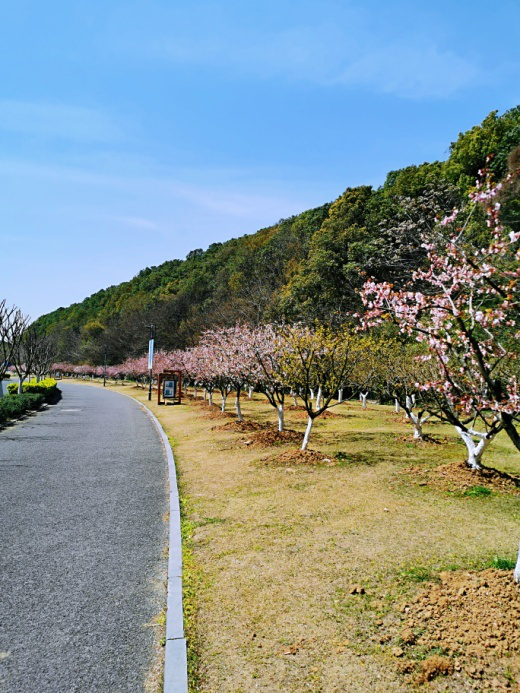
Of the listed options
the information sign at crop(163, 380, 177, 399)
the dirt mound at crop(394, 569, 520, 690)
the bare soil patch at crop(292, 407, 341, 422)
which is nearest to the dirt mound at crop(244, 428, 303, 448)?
the bare soil patch at crop(292, 407, 341, 422)

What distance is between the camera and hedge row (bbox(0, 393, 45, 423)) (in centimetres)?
2028

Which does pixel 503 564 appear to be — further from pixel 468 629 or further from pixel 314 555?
pixel 314 555

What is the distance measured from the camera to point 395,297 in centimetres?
637

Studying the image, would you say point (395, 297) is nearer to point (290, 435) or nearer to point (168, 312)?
point (290, 435)

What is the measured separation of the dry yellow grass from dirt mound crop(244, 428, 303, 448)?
1.91 meters

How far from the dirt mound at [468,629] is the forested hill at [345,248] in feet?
36.9

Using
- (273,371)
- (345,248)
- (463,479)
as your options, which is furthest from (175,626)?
(345,248)

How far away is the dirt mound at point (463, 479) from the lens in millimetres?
9484

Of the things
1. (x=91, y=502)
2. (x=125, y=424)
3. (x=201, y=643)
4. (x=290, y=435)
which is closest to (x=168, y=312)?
(x=125, y=424)

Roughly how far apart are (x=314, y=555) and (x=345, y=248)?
31367 mm

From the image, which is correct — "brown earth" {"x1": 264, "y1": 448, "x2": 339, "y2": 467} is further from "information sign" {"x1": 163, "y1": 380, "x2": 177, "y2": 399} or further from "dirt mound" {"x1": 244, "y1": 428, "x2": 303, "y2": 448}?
"information sign" {"x1": 163, "y1": 380, "x2": 177, "y2": 399}

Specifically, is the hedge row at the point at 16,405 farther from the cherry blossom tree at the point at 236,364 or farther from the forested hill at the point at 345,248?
the forested hill at the point at 345,248

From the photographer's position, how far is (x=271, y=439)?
49.6ft

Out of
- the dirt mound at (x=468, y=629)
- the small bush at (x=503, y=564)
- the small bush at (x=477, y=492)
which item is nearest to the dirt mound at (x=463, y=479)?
the small bush at (x=477, y=492)
